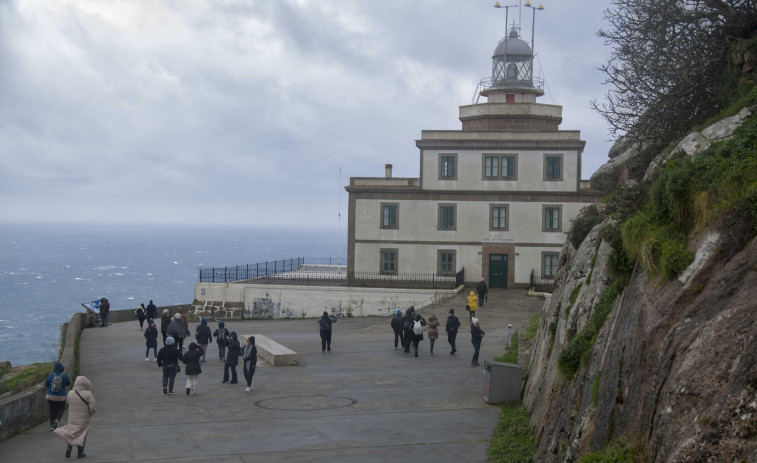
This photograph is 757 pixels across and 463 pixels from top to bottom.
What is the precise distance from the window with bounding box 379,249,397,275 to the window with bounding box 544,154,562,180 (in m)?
9.57

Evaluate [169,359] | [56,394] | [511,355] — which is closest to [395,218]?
[511,355]

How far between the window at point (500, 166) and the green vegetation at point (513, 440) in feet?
103

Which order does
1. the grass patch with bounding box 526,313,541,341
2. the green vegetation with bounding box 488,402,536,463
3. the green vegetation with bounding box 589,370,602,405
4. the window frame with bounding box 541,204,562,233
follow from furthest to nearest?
the window frame with bounding box 541,204,562,233 → the grass patch with bounding box 526,313,541,341 → the green vegetation with bounding box 488,402,536,463 → the green vegetation with bounding box 589,370,602,405

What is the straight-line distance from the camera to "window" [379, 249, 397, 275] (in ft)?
157

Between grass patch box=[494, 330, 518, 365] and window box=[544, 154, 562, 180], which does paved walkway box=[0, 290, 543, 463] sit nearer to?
grass patch box=[494, 330, 518, 365]

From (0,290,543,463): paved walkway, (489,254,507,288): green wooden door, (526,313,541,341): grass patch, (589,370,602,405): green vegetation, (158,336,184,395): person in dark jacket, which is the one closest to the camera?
(589,370,602,405): green vegetation

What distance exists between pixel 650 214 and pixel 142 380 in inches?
607

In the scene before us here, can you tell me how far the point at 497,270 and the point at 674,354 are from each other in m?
39.2

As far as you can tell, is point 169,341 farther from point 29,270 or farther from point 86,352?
→ point 29,270

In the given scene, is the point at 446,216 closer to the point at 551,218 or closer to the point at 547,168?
the point at 551,218

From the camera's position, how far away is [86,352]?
2944cm

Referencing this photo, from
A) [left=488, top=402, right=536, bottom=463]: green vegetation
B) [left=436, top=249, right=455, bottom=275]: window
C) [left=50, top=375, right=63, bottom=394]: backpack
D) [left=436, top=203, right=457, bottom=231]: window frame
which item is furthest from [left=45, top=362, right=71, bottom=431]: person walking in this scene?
[left=436, top=203, right=457, bottom=231]: window frame

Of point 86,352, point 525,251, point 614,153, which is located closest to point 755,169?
point 614,153

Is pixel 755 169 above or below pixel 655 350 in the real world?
above
